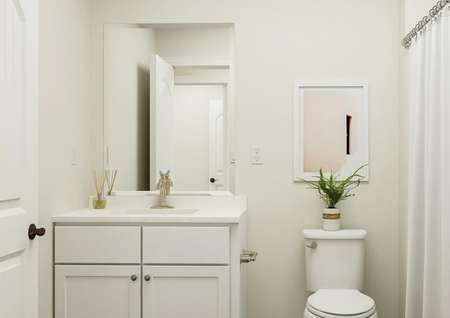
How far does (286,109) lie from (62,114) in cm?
129

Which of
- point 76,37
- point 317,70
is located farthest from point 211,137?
point 76,37

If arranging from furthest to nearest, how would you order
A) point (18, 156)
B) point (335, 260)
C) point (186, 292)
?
1. point (335, 260)
2. point (186, 292)
3. point (18, 156)

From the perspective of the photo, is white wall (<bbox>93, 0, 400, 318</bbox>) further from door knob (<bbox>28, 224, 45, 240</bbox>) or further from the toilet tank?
door knob (<bbox>28, 224, 45, 240</bbox>)

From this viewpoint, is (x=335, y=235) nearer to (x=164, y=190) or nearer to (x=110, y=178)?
(x=164, y=190)

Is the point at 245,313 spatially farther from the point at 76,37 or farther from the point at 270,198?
the point at 76,37

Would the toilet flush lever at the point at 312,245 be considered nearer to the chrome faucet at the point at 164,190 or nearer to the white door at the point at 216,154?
the white door at the point at 216,154

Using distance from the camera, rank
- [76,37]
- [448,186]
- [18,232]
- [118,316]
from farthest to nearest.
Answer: [76,37], [118,316], [448,186], [18,232]

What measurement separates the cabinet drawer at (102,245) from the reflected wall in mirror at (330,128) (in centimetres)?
110

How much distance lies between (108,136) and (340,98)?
1427mm

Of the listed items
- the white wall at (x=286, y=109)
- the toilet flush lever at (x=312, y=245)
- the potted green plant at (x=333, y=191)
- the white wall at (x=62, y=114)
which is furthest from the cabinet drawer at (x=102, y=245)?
the potted green plant at (x=333, y=191)

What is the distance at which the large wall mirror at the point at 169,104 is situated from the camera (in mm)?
3064

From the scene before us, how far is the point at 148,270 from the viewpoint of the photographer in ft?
8.09

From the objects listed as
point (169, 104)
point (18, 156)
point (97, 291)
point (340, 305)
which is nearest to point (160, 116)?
point (169, 104)

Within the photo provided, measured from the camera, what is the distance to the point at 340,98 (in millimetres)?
3068
